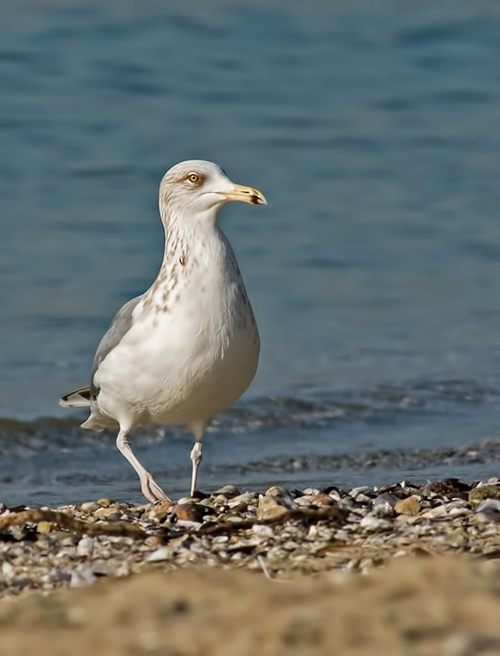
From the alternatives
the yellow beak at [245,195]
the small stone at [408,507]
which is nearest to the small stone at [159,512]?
the small stone at [408,507]

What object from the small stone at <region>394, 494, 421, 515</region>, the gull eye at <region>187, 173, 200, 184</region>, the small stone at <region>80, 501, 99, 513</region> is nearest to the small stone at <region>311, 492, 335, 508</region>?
the small stone at <region>394, 494, 421, 515</region>

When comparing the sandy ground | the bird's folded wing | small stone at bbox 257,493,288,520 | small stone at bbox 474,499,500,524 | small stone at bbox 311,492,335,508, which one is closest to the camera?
the sandy ground

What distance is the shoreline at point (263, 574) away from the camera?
3.44m

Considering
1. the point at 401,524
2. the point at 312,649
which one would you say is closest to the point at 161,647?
the point at 312,649

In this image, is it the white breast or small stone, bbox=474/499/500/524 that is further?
the white breast

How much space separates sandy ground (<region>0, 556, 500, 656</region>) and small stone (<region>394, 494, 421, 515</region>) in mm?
1986

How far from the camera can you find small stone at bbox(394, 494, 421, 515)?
5.91m

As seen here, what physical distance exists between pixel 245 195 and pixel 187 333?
794mm

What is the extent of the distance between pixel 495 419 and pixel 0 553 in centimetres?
563

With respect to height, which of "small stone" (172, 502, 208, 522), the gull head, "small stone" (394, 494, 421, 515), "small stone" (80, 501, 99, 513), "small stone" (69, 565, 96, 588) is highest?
the gull head

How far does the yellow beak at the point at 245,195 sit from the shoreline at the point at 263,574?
1404 millimetres

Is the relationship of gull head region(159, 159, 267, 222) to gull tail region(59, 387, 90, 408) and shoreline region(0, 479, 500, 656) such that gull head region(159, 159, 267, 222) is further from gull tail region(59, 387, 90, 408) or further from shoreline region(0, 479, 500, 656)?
shoreline region(0, 479, 500, 656)

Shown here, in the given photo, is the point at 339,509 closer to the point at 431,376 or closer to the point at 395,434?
the point at 395,434

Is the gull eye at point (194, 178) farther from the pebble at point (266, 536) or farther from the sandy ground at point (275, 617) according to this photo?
the sandy ground at point (275, 617)
